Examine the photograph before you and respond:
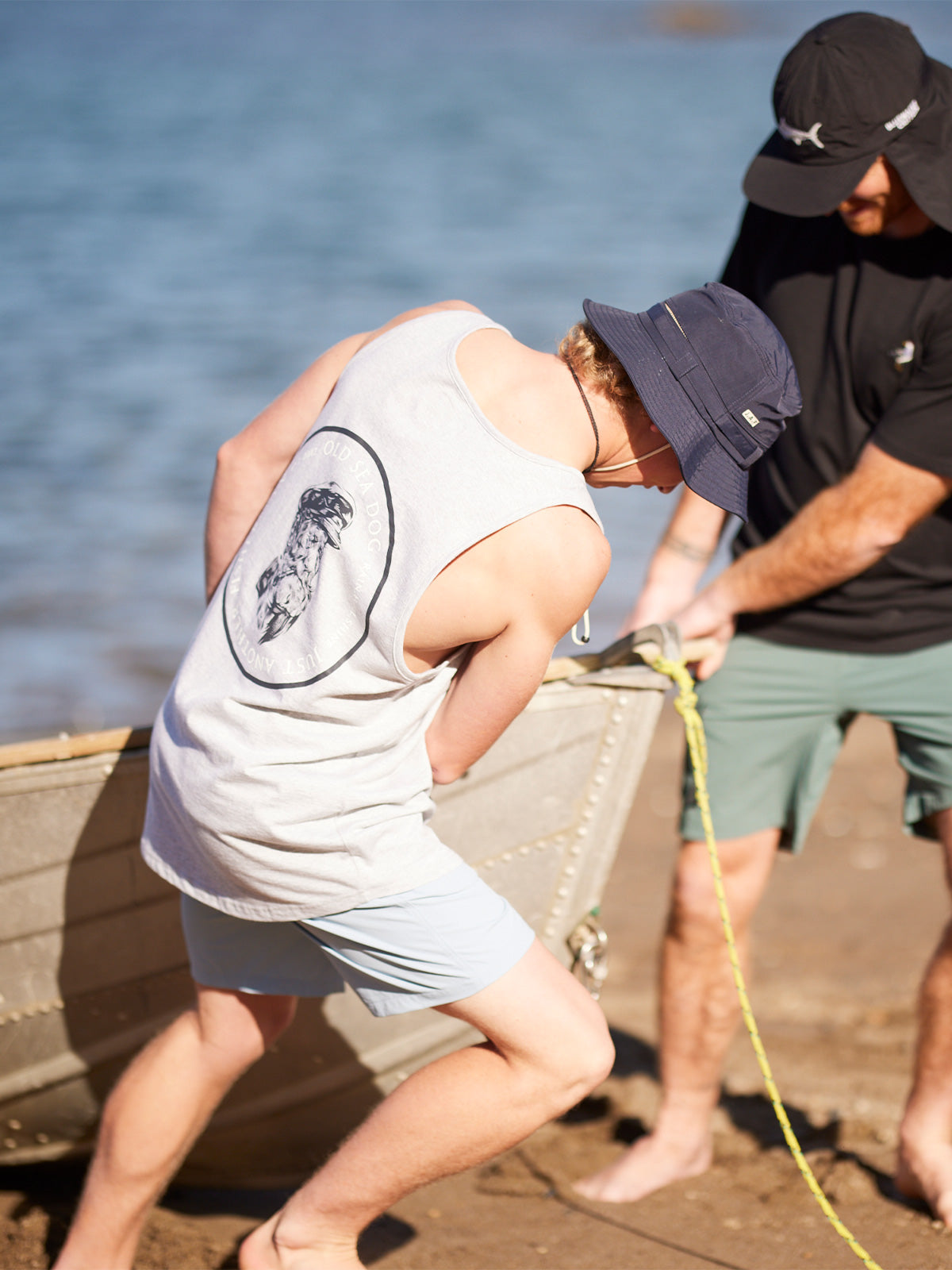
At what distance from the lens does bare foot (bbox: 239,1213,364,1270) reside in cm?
213

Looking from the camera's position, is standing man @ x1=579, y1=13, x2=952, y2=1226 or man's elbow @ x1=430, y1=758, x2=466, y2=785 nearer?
man's elbow @ x1=430, y1=758, x2=466, y2=785

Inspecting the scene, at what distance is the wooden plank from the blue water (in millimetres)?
1232

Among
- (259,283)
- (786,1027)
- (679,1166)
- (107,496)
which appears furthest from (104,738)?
(259,283)

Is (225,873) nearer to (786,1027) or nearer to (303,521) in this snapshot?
(303,521)

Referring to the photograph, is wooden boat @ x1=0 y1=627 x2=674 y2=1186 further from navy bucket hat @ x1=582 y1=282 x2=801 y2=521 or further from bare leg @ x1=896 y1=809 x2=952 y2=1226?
navy bucket hat @ x1=582 y1=282 x2=801 y2=521

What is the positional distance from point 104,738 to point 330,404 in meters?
1.03

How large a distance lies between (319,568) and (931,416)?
1475mm

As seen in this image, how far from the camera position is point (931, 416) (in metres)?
2.66

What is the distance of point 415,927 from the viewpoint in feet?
6.50

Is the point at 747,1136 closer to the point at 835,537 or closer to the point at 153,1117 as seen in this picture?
the point at 835,537

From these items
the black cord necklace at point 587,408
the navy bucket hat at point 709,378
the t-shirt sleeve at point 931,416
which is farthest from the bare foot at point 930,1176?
the black cord necklace at point 587,408

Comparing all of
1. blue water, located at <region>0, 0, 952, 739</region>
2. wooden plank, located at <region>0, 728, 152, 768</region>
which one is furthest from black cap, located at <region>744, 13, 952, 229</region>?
wooden plank, located at <region>0, 728, 152, 768</region>

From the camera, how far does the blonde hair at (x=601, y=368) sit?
6.24 feet

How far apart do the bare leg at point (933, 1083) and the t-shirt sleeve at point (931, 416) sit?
811 millimetres
